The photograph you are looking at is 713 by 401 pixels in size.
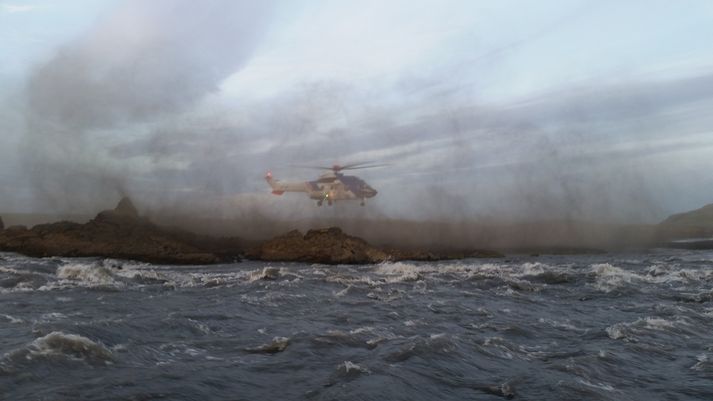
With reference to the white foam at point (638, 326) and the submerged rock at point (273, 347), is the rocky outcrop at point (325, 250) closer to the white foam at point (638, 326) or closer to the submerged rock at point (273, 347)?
the white foam at point (638, 326)

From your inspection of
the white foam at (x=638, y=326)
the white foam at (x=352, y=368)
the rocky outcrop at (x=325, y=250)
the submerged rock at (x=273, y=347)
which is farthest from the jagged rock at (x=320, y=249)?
the white foam at (x=352, y=368)

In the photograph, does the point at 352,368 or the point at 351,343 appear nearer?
the point at 352,368

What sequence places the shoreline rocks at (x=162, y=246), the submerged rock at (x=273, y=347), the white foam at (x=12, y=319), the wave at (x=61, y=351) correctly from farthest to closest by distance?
1. the shoreline rocks at (x=162, y=246)
2. the white foam at (x=12, y=319)
3. the submerged rock at (x=273, y=347)
4. the wave at (x=61, y=351)

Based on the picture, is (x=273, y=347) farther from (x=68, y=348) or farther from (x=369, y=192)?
(x=369, y=192)

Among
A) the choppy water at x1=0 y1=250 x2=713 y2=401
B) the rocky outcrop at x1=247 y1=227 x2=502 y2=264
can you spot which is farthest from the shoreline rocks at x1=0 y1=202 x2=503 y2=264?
the choppy water at x1=0 y1=250 x2=713 y2=401

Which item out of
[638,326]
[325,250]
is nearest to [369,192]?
[325,250]

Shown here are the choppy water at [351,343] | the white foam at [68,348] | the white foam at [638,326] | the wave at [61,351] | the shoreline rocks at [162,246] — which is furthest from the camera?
the shoreline rocks at [162,246]

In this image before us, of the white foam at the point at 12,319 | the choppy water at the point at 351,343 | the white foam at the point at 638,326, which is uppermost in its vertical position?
the white foam at the point at 12,319
